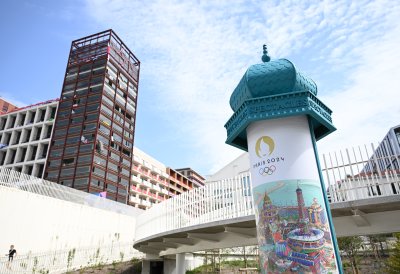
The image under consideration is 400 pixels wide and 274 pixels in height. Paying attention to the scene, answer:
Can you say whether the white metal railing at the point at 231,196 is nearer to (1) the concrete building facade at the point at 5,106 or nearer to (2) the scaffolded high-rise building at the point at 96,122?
(2) the scaffolded high-rise building at the point at 96,122

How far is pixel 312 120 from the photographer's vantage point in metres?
7.87

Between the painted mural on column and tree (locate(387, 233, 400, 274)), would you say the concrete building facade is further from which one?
the painted mural on column

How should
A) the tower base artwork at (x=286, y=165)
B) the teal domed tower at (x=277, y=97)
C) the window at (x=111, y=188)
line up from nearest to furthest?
the tower base artwork at (x=286, y=165), the teal domed tower at (x=277, y=97), the window at (x=111, y=188)

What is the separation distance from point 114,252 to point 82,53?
2355 inches

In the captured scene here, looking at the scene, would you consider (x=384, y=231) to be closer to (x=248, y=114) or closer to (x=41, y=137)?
(x=248, y=114)

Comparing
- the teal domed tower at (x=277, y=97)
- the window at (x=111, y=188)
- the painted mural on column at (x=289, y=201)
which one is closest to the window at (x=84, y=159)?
the window at (x=111, y=188)

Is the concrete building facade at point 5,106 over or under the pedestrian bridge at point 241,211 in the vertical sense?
over

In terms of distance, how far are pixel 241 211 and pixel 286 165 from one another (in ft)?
14.3

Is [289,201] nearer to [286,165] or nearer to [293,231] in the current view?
[293,231]

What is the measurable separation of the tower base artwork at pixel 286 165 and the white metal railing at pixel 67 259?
16916 millimetres

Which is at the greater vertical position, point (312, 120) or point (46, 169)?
point (46, 169)

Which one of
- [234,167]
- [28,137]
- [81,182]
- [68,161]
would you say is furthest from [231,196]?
[28,137]

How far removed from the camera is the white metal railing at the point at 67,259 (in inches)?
727

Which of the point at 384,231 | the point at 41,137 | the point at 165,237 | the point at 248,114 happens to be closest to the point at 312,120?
the point at 248,114
